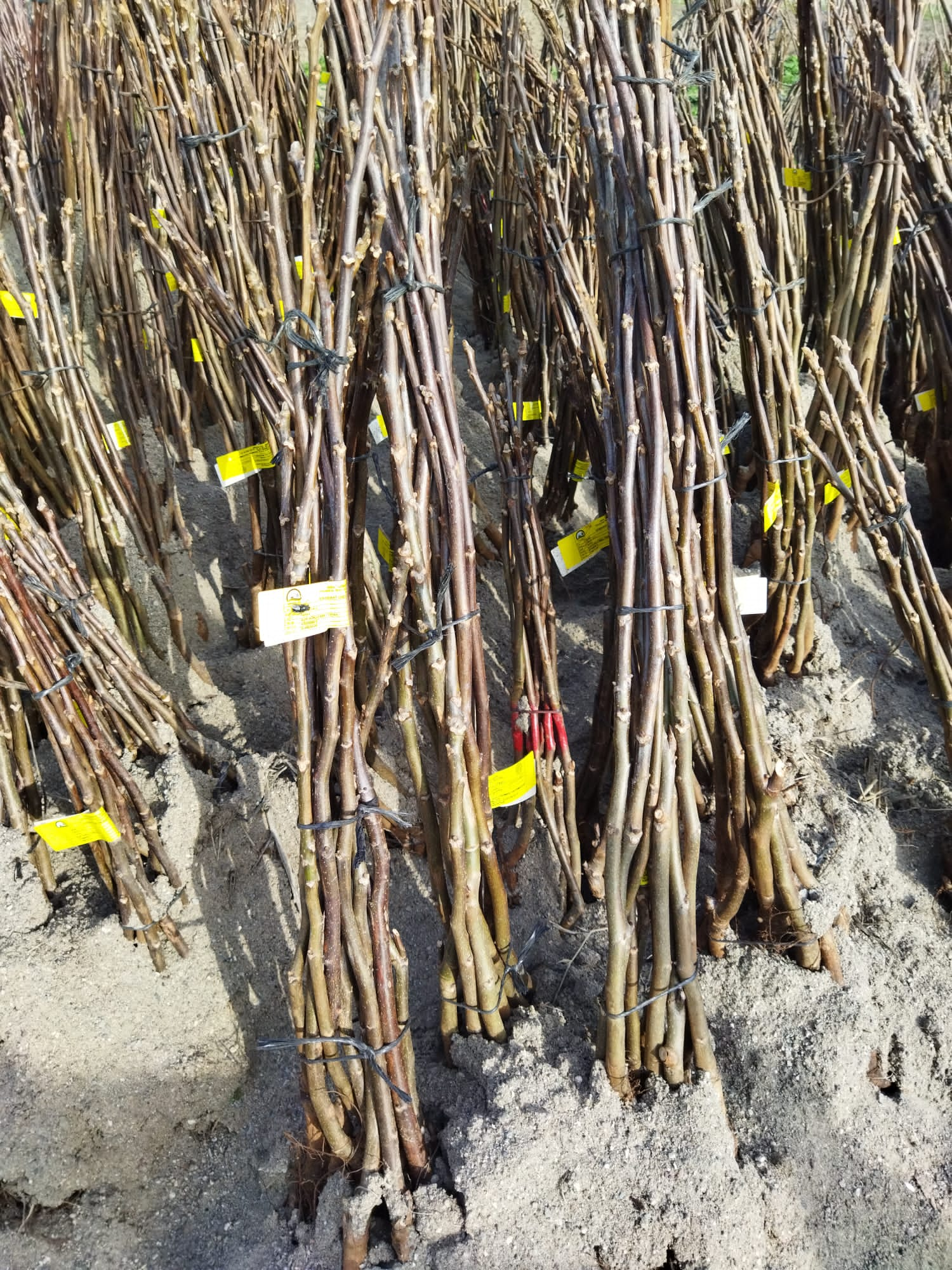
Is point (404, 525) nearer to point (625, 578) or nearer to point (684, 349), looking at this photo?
point (625, 578)

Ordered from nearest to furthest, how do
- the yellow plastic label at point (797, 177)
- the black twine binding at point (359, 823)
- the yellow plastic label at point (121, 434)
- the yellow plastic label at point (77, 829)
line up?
the black twine binding at point (359, 823) → the yellow plastic label at point (77, 829) → the yellow plastic label at point (121, 434) → the yellow plastic label at point (797, 177)

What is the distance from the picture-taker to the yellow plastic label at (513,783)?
55.4 inches

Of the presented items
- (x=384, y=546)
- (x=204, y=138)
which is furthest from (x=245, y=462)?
(x=204, y=138)

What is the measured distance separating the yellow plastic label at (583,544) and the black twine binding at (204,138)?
106 cm

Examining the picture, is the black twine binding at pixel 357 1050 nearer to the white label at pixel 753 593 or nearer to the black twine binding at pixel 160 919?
the black twine binding at pixel 160 919

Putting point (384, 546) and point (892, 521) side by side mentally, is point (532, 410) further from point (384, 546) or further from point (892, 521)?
point (892, 521)

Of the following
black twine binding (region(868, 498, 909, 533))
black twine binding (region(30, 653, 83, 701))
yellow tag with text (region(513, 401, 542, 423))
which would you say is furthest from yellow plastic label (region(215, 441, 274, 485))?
black twine binding (region(868, 498, 909, 533))

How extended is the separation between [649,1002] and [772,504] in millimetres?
1066

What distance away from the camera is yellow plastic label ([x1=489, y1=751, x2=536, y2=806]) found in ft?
4.62

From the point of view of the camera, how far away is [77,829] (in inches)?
58.4

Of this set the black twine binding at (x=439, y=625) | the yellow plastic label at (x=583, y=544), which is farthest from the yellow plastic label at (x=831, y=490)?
the black twine binding at (x=439, y=625)

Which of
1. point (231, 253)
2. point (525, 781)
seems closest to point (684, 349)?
point (525, 781)

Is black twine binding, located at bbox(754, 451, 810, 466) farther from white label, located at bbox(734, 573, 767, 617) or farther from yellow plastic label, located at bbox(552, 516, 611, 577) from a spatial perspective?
yellow plastic label, located at bbox(552, 516, 611, 577)

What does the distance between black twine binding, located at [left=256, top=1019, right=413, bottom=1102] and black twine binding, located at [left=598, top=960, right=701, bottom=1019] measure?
1.00 feet
